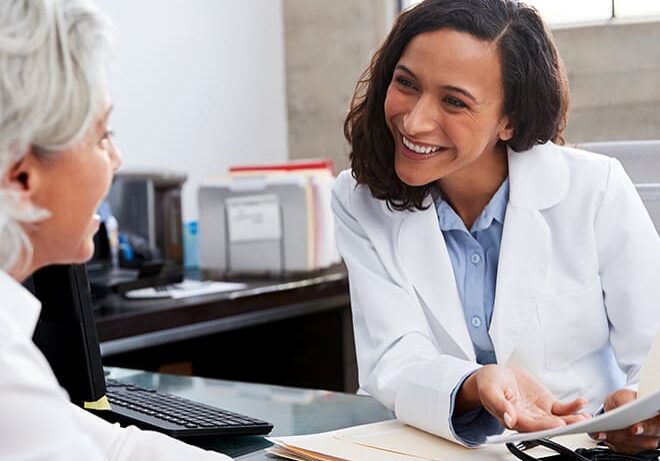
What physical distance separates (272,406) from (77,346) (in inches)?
17.2

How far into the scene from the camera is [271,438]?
4.43ft

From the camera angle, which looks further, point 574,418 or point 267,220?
point 267,220

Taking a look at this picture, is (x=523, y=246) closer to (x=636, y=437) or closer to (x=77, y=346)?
(x=636, y=437)

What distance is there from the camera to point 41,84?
32.7 inches

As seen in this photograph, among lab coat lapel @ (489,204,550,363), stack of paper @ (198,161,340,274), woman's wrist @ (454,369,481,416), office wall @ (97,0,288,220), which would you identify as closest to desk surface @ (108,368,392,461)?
woman's wrist @ (454,369,481,416)

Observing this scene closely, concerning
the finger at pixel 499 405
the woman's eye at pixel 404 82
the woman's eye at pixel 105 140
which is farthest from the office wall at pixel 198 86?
the woman's eye at pixel 105 140

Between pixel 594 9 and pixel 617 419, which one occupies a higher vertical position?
pixel 594 9

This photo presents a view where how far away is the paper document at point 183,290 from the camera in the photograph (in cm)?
309

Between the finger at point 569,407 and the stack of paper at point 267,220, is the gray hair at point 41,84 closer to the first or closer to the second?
the finger at point 569,407

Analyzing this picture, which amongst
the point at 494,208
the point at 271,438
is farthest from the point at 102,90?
the point at 494,208

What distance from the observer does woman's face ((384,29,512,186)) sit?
1.71 meters

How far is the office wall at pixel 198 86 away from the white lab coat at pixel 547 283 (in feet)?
6.72

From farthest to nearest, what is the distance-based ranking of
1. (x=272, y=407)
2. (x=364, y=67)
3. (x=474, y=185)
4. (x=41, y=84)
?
(x=364, y=67) → (x=474, y=185) → (x=272, y=407) → (x=41, y=84)

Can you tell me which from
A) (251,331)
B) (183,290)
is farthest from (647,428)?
(251,331)
